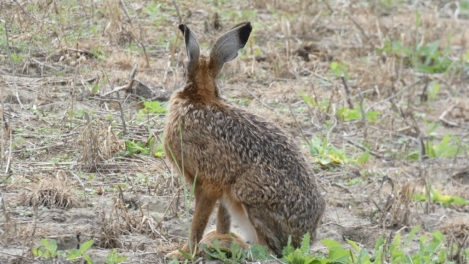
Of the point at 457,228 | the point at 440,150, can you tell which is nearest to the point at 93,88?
the point at 457,228

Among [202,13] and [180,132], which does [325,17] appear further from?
[180,132]

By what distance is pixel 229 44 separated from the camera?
5.00 meters

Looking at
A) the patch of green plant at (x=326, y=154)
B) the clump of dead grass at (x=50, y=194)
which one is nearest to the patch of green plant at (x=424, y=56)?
the patch of green plant at (x=326, y=154)

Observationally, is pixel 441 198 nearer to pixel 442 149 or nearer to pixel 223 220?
pixel 442 149

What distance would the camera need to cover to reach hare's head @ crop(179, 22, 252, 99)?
195 inches

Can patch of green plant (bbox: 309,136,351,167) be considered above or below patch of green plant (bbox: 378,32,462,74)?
below

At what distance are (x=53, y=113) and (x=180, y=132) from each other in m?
2.28

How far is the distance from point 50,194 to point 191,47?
1.54m

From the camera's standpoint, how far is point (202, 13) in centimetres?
920

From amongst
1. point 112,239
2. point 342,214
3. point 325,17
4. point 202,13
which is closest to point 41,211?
point 112,239

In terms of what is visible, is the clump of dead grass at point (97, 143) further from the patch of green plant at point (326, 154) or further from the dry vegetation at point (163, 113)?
the patch of green plant at point (326, 154)

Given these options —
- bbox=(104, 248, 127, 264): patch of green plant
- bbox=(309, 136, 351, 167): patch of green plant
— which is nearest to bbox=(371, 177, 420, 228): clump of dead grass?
bbox=(309, 136, 351, 167): patch of green plant

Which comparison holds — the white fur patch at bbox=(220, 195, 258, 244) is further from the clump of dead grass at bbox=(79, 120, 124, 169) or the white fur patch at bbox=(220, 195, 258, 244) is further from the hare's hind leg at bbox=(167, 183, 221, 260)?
the clump of dead grass at bbox=(79, 120, 124, 169)

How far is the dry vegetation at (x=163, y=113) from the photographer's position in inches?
206
